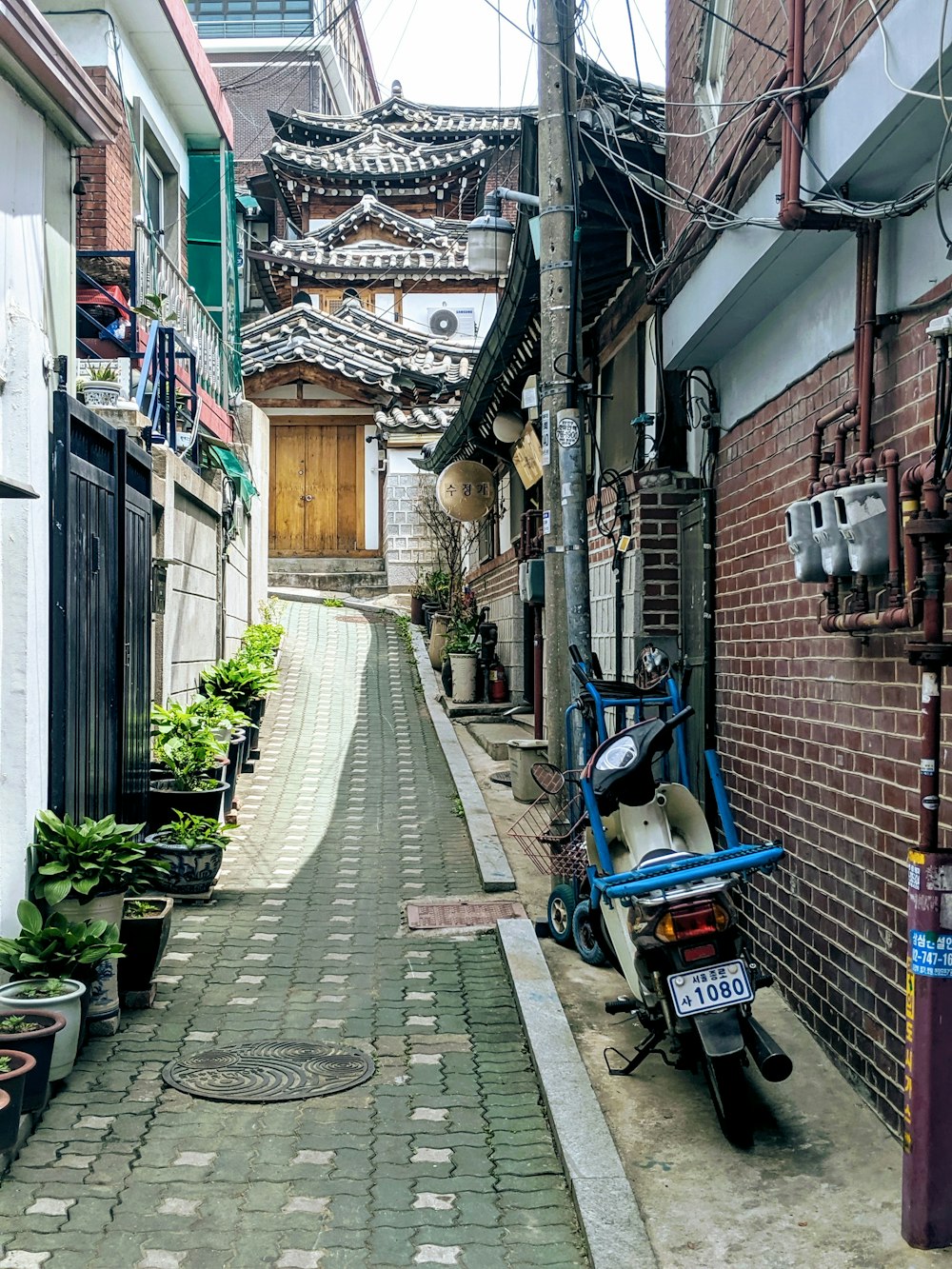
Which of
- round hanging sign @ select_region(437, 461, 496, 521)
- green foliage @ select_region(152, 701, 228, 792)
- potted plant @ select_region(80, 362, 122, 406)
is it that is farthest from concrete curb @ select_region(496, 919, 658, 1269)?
round hanging sign @ select_region(437, 461, 496, 521)

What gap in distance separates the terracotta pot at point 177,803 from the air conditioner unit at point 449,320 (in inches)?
946

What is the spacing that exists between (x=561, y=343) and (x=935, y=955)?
5.09 meters

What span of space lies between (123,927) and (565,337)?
441 cm

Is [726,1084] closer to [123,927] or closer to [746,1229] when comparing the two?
[746,1229]

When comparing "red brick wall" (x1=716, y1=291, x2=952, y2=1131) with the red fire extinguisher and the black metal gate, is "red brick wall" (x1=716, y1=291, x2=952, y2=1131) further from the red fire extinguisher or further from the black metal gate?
the red fire extinguisher

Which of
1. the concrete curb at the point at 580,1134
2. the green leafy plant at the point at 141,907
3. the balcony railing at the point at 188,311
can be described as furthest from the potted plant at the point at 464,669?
the green leafy plant at the point at 141,907

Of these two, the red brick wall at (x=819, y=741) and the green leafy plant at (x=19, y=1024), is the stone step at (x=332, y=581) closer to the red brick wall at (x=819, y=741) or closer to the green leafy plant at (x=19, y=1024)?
the red brick wall at (x=819, y=741)

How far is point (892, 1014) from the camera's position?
4258mm

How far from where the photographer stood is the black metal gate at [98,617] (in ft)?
19.9

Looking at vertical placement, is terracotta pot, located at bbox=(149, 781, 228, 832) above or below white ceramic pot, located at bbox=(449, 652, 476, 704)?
below

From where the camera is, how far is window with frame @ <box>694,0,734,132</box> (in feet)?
21.2

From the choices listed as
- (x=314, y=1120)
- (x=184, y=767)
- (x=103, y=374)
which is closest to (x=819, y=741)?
(x=314, y=1120)

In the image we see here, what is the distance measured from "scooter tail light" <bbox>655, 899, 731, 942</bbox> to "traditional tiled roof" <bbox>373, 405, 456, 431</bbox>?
70.0 ft

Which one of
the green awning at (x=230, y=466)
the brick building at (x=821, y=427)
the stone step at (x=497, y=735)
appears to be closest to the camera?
the brick building at (x=821, y=427)
